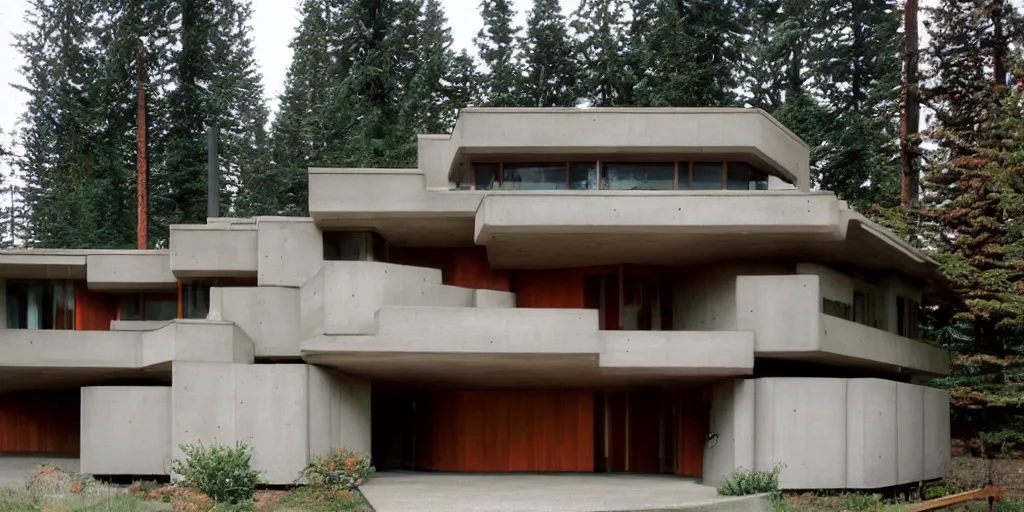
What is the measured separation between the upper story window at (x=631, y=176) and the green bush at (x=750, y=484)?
265 inches

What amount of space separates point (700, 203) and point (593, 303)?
17.8 ft

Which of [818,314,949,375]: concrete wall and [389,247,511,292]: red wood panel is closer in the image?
[818,314,949,375]: concrete wall

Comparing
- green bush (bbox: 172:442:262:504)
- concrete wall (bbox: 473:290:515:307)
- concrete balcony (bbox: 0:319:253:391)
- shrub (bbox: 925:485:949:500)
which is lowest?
shrub (bbox: 925:485:949:500)

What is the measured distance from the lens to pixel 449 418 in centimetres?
2970

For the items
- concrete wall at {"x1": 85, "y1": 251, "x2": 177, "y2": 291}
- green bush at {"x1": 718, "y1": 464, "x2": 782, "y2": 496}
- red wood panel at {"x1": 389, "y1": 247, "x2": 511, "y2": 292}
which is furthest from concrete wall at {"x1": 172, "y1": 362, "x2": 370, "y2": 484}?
green bush at {"x1": 718, "y1": 464, "x2": 782, "y2": 496}

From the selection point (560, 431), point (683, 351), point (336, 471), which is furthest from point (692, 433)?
point (336, 471)

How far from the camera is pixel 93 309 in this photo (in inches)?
1238

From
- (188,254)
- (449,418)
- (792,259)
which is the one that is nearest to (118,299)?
(188,254)

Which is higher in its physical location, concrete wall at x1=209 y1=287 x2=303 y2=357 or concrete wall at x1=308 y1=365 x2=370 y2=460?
concrete wall at x1=209 y1=287 x2=303 y2=357

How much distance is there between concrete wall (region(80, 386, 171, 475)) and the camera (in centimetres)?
2442

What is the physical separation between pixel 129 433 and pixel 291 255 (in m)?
5.29

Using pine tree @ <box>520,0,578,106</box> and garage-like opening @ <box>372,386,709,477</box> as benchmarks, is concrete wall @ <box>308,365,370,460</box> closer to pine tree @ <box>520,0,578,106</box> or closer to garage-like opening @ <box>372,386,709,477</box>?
garage-like opening @ <box>372,386,709,477</box>

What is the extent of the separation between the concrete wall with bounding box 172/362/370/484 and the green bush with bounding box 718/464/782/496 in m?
8.46

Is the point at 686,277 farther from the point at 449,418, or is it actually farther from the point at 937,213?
the point at 937,213
